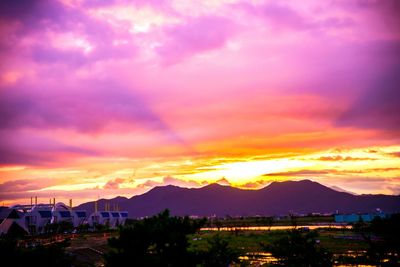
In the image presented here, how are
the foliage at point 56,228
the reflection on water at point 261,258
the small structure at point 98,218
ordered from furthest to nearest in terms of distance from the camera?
the small structure at point 98,218, the foliage at point 56,228, the reflection on water at point 261,258

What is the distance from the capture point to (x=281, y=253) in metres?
19.8

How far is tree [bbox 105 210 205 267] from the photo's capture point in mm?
15406

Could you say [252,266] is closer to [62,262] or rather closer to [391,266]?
[391,266]

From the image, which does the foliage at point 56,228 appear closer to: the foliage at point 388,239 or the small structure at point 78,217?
the small structure at point 78,217

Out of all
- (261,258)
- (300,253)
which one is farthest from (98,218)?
(300,253)

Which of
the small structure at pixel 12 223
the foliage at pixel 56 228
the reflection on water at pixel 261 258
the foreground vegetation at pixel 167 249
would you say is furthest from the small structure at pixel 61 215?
the foreground vegetation at pixel 167 249

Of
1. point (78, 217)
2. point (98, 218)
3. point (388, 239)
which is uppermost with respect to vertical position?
point (388, 239)

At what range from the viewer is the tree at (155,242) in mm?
15406

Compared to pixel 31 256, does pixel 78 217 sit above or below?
below

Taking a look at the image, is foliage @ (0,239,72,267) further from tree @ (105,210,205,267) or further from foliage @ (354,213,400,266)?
foliage @ (354,213,400,266)

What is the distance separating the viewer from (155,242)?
16141mm

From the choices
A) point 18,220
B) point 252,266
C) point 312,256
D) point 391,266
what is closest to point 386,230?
point 391,266

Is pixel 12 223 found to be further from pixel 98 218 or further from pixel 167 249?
pixel 167 249

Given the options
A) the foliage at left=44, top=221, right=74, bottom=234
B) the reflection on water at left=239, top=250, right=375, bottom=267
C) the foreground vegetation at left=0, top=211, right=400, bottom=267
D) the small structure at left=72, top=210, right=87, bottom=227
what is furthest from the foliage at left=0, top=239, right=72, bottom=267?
the small structure at left=72, top=210, right=87, bottom=227
